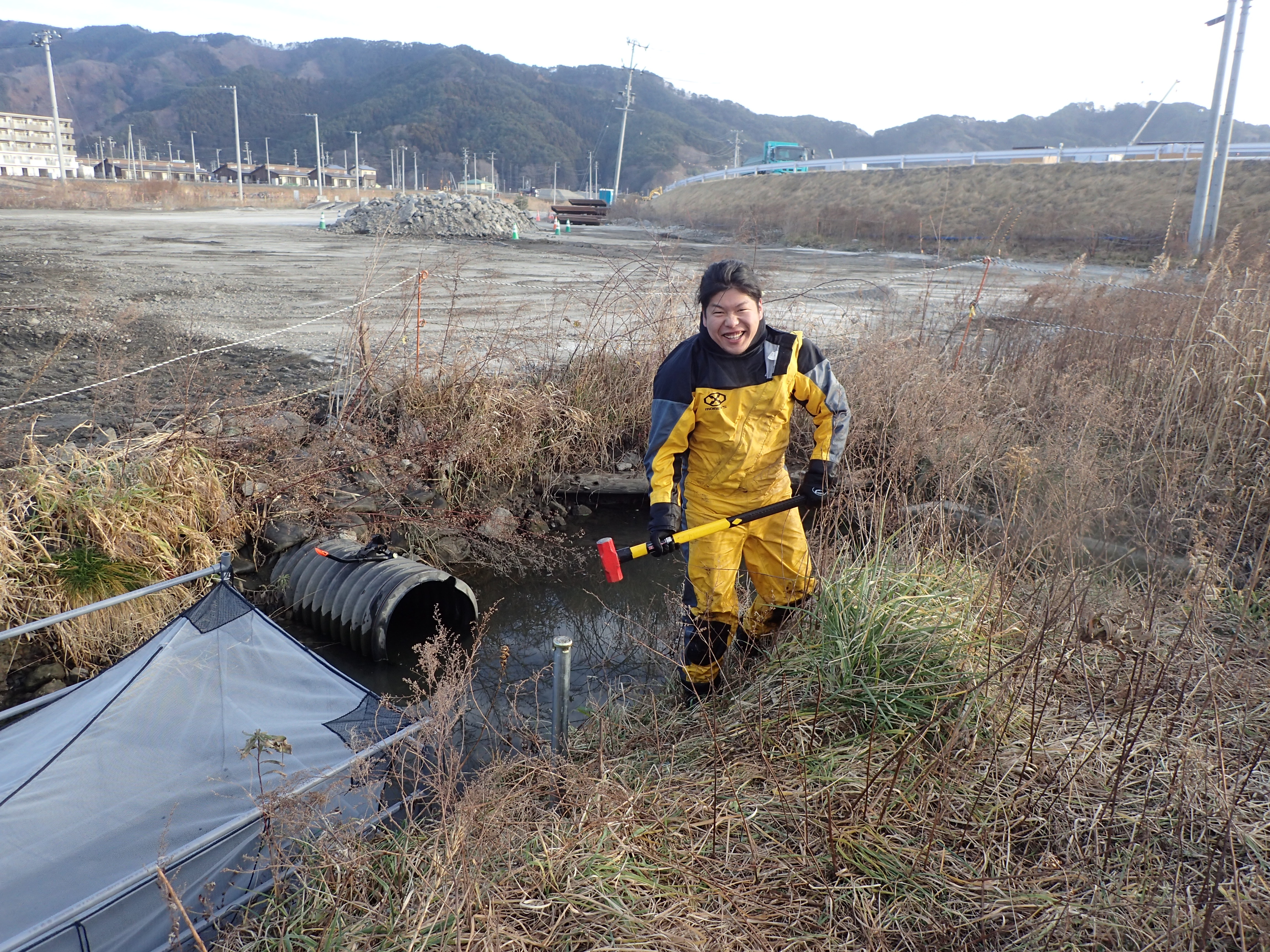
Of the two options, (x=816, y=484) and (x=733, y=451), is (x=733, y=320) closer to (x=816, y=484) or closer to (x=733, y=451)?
(x=733, y=451)

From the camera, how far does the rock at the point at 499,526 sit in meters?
5.80

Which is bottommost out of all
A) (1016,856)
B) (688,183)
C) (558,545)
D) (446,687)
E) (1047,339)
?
(558,545)

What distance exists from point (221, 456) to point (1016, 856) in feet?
16.2

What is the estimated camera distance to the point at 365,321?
6609mm

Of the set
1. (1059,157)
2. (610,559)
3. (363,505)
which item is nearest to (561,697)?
(610,559)

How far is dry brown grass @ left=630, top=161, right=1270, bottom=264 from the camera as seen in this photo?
84.9 ft

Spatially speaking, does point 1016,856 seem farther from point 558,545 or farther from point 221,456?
point 221,456

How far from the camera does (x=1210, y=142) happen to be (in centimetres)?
1435

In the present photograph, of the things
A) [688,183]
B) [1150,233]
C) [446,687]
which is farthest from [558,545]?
[688,183]

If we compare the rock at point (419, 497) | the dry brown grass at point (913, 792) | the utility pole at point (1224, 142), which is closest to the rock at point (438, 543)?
the rock at point (419, 497)

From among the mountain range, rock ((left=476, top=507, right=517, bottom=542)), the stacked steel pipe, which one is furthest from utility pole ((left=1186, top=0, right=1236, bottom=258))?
the mountain range

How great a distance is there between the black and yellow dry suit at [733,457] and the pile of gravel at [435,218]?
2501 centimetres

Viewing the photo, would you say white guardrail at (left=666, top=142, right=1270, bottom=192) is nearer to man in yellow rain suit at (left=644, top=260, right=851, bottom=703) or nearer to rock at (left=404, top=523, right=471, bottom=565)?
rock at (left=404, top=523, right=471, bottom=565)

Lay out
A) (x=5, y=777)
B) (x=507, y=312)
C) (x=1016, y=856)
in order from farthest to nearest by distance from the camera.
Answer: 1. (x=507, y=312)
2. (x=5, y=777)
3. (x=1016, y=856)
